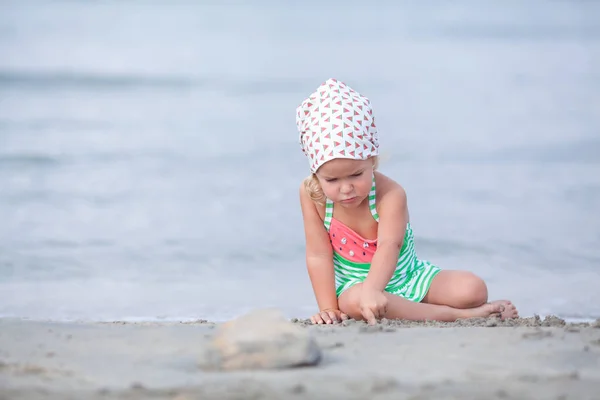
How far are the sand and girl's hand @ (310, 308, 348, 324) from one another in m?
0.71

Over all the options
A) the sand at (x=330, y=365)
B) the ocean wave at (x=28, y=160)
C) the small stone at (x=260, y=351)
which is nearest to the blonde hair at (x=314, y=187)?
the sand at (x=330, y=365)

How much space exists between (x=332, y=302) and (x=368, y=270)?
28cm

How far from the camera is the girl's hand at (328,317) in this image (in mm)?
4496

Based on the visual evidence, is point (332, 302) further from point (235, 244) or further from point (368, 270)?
point (235, 244)

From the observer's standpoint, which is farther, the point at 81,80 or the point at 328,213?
the point at 81,80

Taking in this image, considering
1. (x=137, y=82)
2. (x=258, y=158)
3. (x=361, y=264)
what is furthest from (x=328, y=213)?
(x=137, y=82)

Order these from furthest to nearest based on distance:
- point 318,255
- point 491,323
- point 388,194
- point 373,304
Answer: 1. point 318,255
2. point 388,194
3. point 373,304
4. point 491,323

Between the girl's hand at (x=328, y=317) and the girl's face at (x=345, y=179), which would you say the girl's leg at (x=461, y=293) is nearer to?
the girl's hand at (x=328, y=317)

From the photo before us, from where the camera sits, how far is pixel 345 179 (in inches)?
177

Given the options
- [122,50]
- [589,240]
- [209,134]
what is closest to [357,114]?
[589,240]

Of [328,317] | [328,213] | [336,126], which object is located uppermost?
[336,126]

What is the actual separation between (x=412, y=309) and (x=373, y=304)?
0.97ft

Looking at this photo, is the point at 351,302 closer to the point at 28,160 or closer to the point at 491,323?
the point at 491,323

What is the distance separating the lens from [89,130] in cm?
1182
